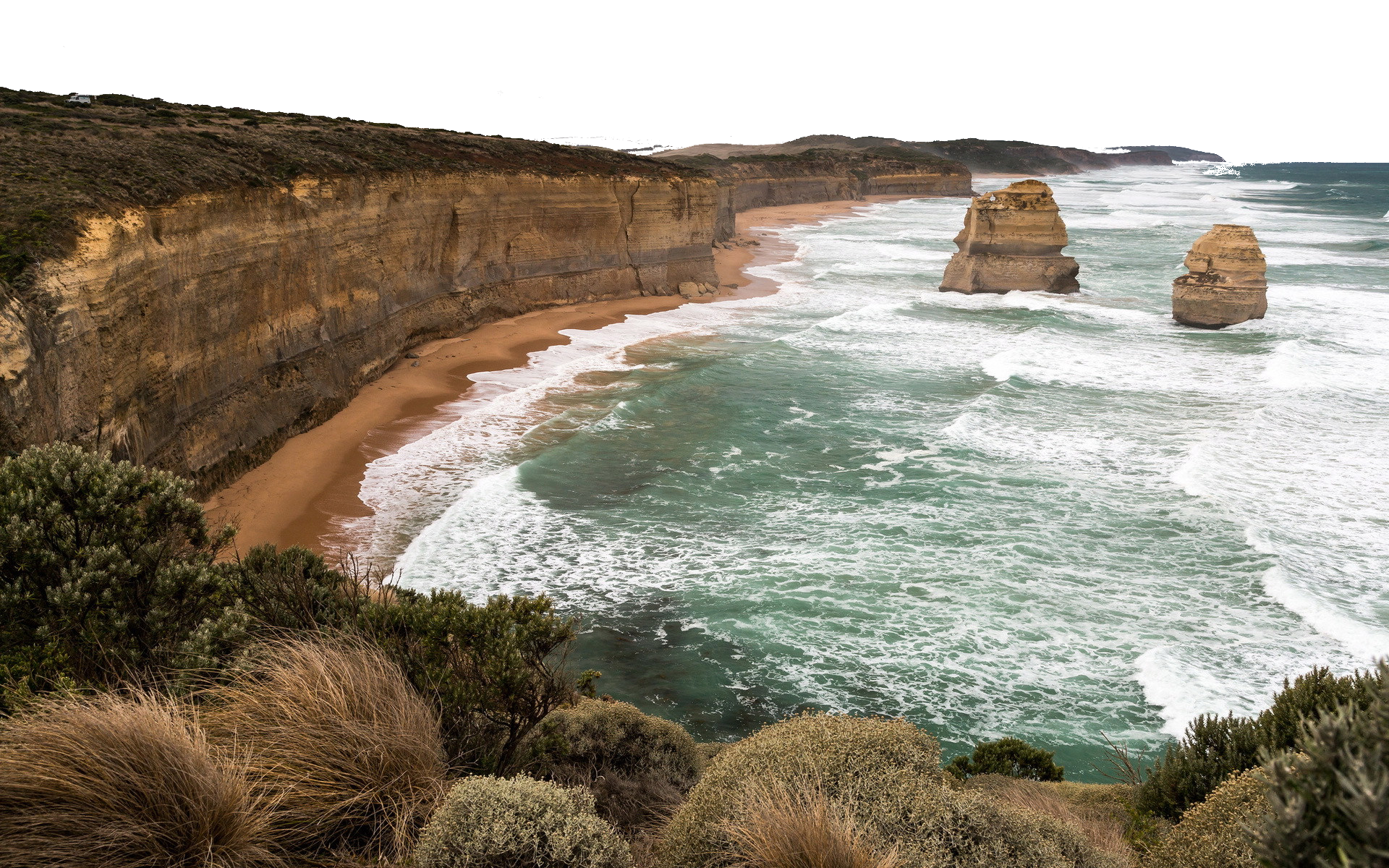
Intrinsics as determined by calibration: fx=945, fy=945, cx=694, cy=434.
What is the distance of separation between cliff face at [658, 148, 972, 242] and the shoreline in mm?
31028

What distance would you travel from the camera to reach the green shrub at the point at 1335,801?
257cm

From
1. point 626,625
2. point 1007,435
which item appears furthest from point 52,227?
point 1007,435

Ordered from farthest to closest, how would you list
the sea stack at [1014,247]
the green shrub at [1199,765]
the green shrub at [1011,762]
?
the sea stack at [1014,247] → the green shrub at [1011,762] → the green shrub at [1199,765]

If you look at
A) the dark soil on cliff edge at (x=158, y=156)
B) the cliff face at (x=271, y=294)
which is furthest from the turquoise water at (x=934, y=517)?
the dark soil on cliff edge at (x=158, y=156)

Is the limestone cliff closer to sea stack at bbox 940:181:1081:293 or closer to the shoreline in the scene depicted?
the shoreline

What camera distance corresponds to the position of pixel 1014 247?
39.0 metres

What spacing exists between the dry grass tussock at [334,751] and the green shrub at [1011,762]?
5.65m

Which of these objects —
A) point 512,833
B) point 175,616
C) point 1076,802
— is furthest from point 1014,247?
point 512,833

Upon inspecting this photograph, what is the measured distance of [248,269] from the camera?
58.2 feet

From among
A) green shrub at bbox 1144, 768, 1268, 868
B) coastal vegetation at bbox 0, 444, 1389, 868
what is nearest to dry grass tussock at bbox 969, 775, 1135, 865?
coastal vegetation at bbox 0, 444, 1389, 868

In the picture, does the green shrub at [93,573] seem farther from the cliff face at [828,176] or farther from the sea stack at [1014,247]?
the cliff face at [828,176]

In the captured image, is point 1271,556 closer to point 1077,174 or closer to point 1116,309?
point 1116,309

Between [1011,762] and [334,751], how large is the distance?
21.9ft

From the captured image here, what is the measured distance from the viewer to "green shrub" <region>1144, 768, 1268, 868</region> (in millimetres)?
5223
